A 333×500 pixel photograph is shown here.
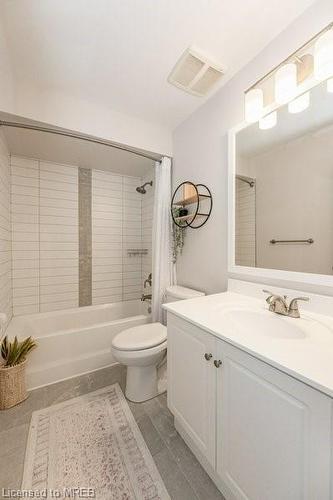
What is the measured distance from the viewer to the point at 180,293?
1763 millimetres

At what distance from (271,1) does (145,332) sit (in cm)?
214

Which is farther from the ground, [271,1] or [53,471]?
[271,1]

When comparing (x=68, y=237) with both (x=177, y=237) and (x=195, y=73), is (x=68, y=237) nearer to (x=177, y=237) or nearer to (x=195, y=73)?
(x=177, y=237)

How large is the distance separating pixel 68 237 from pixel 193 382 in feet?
7.40

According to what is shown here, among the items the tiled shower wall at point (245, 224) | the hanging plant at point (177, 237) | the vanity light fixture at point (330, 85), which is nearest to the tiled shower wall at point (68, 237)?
the hanging plant at point (177, 237)

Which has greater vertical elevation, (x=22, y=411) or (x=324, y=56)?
(x=324, y=56)

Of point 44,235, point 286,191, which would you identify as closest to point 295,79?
point 286,191

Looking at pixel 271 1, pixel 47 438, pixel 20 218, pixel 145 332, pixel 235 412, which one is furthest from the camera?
pixel 20 218

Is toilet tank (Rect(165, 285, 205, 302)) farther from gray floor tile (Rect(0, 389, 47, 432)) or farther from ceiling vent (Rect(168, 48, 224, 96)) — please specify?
ceiling vent (Rect(168, 48, 224, 96))

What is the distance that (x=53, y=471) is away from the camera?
1019 mm

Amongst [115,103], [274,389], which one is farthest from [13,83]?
[274,389]

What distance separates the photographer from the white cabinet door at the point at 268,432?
21.4 inches

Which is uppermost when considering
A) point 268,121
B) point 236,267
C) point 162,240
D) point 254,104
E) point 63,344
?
point 254,104

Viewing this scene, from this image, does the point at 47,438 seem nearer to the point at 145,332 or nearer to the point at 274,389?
the point at 145,332
